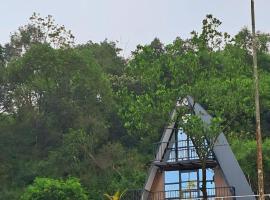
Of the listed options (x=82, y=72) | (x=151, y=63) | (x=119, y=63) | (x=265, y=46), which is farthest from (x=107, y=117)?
(x=151, y=63)

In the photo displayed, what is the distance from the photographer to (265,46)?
66.4m

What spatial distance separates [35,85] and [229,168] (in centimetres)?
2662

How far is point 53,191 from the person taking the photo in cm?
4722

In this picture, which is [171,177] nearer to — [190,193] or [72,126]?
[190,193]

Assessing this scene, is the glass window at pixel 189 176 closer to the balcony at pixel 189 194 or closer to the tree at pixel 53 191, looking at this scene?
the balcony at pixel 189 194

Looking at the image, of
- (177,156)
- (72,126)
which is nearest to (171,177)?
(177,156)

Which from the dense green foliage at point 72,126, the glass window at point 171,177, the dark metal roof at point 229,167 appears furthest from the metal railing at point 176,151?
the dense green foliage at point 72,126

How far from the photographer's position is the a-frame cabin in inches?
1496

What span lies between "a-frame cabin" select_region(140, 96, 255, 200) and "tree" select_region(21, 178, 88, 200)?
891cm

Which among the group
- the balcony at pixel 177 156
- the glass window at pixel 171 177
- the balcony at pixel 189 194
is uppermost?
the balcony at pixel 177 156

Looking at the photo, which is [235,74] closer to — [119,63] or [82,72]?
[82,72]

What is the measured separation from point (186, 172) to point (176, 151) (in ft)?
4.57

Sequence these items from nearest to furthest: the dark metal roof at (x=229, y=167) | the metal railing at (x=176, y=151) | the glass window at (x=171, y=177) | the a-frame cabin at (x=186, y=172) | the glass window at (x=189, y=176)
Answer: the dark metal roof at (x=229, y=167) → the a-frame cabin at (x=186, y=172) → the metal railing at (x=176, y=151) → the glass window at (x=189, y=176) → the glass window at (x=171, y=177)

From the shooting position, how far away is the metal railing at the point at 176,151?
39.6m
